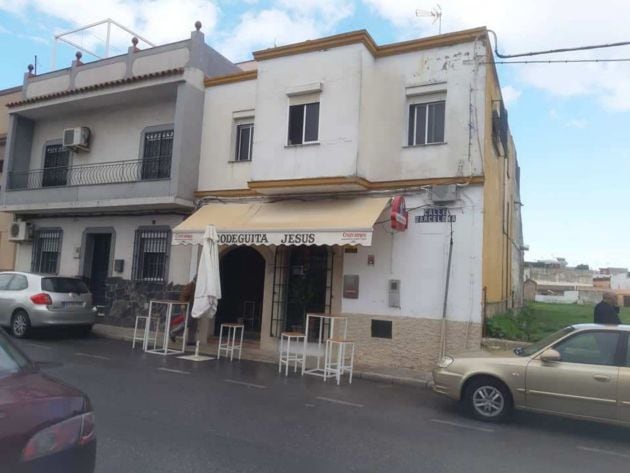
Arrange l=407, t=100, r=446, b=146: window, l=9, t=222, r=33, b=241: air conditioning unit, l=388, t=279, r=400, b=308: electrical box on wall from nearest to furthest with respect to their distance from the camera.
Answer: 1. l=388, t=279, r=400, b=308: electrical box on wall
2. l=407, t=100, r=446, b=146: window
3. l=9, t=222, r=33, b=241: air conditioning unit

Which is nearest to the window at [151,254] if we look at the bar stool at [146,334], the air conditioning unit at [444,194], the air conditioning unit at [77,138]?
the bar stool at [146,334]

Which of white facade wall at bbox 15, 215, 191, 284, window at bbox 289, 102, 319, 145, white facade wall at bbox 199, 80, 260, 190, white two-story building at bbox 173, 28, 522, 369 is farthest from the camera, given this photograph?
white facade wall at bbox 15, 215, 191, 284

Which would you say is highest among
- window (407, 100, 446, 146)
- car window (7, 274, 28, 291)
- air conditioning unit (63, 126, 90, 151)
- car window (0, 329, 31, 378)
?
air conditioning unit (63, 126, 90, 151)

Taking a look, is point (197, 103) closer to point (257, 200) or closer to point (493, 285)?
point (257, 200)

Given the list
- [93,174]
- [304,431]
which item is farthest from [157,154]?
[304,431]

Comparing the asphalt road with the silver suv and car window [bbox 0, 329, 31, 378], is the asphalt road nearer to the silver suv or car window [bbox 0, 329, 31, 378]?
car window [bbox 0, 329, 31, 378]

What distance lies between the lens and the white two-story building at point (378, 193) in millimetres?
10688

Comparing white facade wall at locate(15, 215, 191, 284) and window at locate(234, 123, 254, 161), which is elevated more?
window at locate(234, 123, 254, 161)

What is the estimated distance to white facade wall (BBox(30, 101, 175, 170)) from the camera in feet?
50.7

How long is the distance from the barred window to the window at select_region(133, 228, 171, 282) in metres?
3.87

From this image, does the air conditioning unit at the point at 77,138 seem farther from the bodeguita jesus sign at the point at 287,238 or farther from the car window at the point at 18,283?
the bodeguita jesus sign at the point at 287,238

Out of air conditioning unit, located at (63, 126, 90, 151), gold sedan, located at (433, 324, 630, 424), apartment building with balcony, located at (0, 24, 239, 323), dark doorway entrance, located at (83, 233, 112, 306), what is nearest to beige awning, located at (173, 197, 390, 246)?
apartment building with balcony, located at (0, 24, 239, 323)

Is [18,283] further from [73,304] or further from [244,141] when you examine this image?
[244,141]

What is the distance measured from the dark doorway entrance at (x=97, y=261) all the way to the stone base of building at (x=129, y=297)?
2.93 feet
